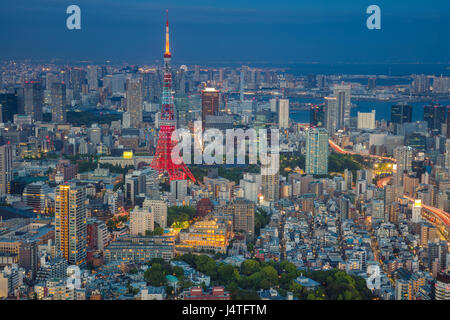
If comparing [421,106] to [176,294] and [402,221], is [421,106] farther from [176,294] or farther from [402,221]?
[176,294]

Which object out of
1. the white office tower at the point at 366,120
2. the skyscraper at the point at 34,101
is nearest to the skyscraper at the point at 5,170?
the skyscraper at the point at 34,101

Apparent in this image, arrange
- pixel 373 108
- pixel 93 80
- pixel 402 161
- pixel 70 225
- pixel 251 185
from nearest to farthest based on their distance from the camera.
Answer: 1. pixel 70 225
2. pixel 251 185
3. pixel 402 161
4. pixel 93 80
5. pixel 373 108

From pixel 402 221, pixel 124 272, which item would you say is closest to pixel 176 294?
pixel 124 272

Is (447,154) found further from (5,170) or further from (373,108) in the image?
(5,170)

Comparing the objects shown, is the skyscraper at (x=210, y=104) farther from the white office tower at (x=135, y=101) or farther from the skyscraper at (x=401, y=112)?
the skyscraper at (x=401, y=112)

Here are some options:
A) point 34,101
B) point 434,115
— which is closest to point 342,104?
point 434,115
